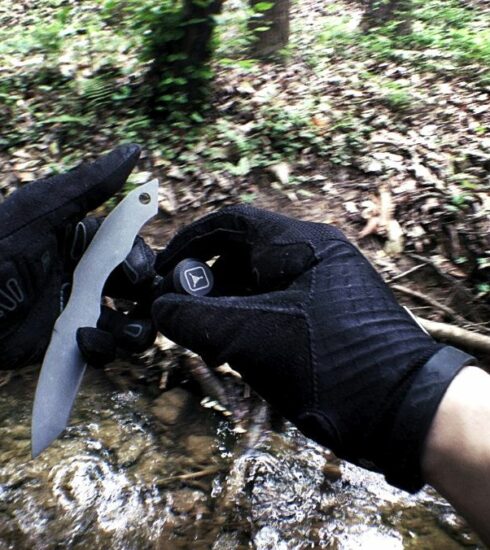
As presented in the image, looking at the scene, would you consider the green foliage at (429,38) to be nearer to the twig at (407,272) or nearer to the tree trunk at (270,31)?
the tree trunk at (270,31)

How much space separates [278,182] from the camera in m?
2.99

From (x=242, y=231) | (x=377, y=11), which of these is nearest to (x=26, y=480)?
(x=242, y=231)

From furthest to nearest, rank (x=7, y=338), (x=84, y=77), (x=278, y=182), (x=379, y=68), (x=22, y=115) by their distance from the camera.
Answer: (x=379, y=68), (x=84, y=77), (x=22, y=115), (x=278, y=182), (x=7, y=338)

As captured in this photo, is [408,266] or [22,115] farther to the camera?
[22,115]

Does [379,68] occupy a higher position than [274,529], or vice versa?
[379,68]

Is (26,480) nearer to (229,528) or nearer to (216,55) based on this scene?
(229,528)

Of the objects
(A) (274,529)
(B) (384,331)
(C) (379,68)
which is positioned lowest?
(A) (274,529)

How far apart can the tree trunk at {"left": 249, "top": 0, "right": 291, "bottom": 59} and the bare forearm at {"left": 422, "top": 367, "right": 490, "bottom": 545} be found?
3.89 meters

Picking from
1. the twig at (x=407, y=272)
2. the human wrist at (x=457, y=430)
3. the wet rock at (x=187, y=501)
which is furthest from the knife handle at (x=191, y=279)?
the twig at (x=407, y=272)

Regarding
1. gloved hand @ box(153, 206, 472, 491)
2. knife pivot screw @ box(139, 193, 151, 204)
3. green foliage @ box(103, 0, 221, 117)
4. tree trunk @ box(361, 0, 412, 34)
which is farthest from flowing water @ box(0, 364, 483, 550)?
tree trunk @ box(361, 0, 412, 34)

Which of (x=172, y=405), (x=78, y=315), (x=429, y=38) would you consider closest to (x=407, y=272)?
(x=172, y=405)

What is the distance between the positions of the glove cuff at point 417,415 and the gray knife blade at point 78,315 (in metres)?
1.00

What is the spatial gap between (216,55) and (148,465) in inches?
127

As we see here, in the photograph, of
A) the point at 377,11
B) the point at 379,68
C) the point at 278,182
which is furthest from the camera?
the point at 377,11
